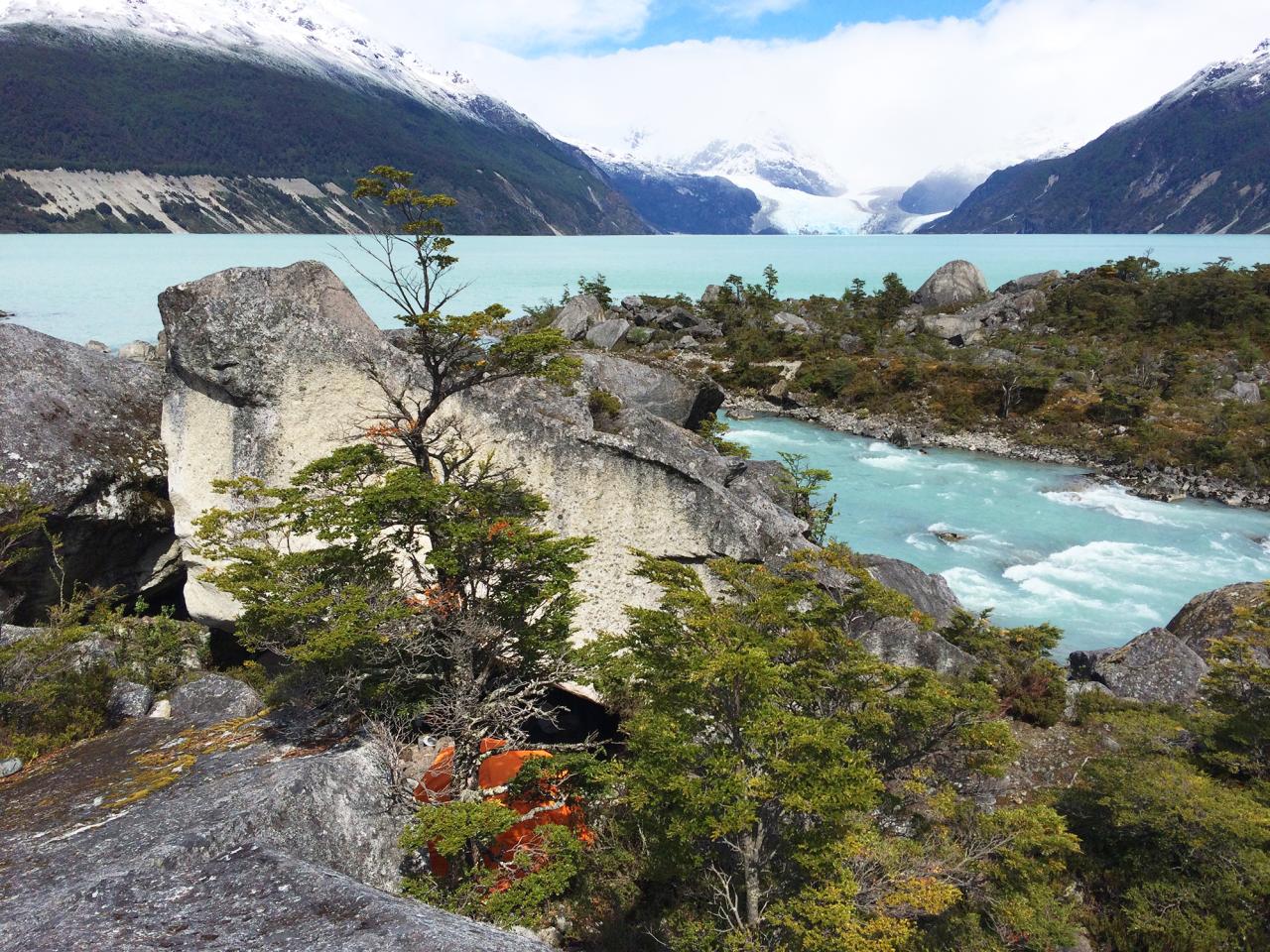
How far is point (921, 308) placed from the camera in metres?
62.6

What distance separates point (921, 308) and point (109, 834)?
66.0 m

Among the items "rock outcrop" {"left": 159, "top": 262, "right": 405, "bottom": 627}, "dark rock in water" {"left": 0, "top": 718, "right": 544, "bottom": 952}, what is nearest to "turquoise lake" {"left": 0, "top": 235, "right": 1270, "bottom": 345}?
"rock outcrop" {"left": 159, "top": 262, "right": 405, "bottom": 627}

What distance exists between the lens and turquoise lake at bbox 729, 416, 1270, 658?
2080 cm

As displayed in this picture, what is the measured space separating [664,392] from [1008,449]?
19333mm

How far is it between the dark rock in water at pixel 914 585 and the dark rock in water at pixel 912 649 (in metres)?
2.49

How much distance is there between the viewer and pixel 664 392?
1033 inches

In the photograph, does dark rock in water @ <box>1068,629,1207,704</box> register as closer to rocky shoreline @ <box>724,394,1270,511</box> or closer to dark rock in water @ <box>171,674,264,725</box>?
dark rock in water @ <box>171,674,264,725</box>

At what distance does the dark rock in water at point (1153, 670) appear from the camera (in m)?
13.4

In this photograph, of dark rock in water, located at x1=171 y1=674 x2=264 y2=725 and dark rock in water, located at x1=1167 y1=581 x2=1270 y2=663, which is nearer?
dark rock in water, located at x1=171 y1=674 x2=264 y2=725

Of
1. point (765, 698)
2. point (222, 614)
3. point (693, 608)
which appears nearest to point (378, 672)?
point (693, 608)

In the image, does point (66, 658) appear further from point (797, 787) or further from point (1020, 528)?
point (1020, 528)

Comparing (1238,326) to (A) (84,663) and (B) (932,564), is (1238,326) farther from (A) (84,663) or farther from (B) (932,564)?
(A) (84,663)

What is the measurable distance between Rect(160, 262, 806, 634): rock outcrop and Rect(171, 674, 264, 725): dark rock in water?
2379 mm

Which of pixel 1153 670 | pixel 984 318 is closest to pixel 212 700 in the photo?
pixel 1153 670
